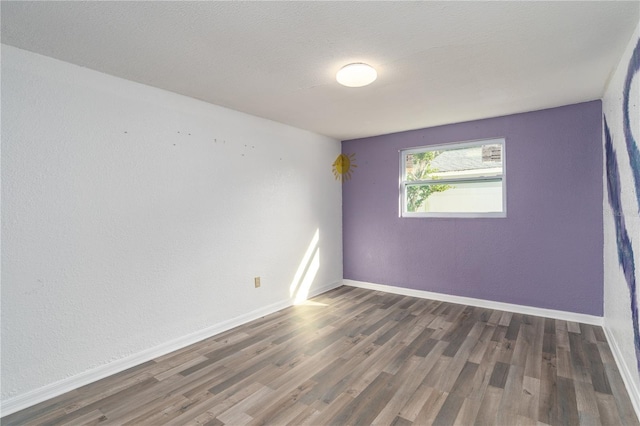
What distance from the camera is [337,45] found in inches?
78.1

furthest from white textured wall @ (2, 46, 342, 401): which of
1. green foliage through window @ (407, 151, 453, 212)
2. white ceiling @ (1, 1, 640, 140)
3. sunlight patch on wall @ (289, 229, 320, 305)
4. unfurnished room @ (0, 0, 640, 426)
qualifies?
green foliage through window @ (407, 151, 453, 212)

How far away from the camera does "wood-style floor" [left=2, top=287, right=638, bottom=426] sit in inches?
73.2

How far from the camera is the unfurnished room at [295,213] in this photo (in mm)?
1849

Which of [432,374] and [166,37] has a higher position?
[166,37]

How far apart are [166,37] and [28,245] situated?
156cm

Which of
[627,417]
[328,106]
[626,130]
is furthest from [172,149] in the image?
[627,417]

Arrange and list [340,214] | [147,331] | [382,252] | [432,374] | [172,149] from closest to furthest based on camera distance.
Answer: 1. [432,374]
2. [147,331]
3. [172,149]
4. [382,252]
5. [340,214]

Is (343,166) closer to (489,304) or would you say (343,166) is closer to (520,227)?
(520,227)

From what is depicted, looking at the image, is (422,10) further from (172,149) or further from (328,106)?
(172,149)

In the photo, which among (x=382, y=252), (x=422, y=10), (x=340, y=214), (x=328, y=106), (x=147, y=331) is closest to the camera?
(x=422, y=10)

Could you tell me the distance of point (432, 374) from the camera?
7.51ft

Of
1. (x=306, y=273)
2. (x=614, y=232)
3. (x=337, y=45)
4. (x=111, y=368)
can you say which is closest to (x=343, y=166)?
(x=306, y=273)

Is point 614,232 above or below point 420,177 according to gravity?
below

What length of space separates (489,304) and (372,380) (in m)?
2.19
